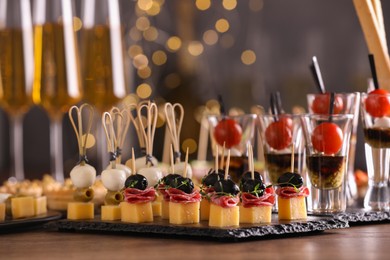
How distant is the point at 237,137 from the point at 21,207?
46 cm

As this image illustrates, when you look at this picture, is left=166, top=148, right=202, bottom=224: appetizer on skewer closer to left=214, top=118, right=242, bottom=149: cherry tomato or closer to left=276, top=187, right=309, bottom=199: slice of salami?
left=276, top=187, right=309, bottom=199: slice of salami

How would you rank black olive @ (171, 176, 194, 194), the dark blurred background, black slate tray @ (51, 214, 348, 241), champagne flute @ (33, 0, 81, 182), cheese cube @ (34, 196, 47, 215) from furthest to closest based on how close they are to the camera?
1. the dark blurred background
2. champagne flute @ (33, 0, 81, 182)
3. cheese cube @ (34, 196, 47, 215)
4. black olive @ (171, 176, 194, 194)
5. black slate tray @ (51, 214, 348, 241)

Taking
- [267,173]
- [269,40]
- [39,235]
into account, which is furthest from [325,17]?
[39,235]

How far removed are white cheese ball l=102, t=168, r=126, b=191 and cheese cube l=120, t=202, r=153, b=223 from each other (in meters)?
0.06

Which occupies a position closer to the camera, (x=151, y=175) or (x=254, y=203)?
(x=254, y=203)

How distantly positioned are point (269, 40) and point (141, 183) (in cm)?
359

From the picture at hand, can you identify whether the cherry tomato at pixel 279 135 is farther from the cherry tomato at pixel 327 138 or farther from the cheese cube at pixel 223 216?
the cheese cube at pixel 223 216

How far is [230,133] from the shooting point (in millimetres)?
1912

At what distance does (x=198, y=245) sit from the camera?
4.83ft

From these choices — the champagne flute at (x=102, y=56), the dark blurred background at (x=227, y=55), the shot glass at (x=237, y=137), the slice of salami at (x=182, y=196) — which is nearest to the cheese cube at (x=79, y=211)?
the slice of salami at (x=182, y=196)

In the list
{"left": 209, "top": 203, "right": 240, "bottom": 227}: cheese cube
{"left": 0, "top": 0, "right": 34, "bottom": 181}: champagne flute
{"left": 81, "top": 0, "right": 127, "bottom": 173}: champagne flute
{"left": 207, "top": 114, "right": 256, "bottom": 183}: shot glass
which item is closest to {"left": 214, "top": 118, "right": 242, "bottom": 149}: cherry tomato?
{"left": 207, "top": 114, "right": 256, "bottom": 183}: shot glass

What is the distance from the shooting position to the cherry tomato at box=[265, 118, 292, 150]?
1.85 metres

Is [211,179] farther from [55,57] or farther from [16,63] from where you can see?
[16,63]

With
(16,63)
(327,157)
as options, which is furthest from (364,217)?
(16,63)
